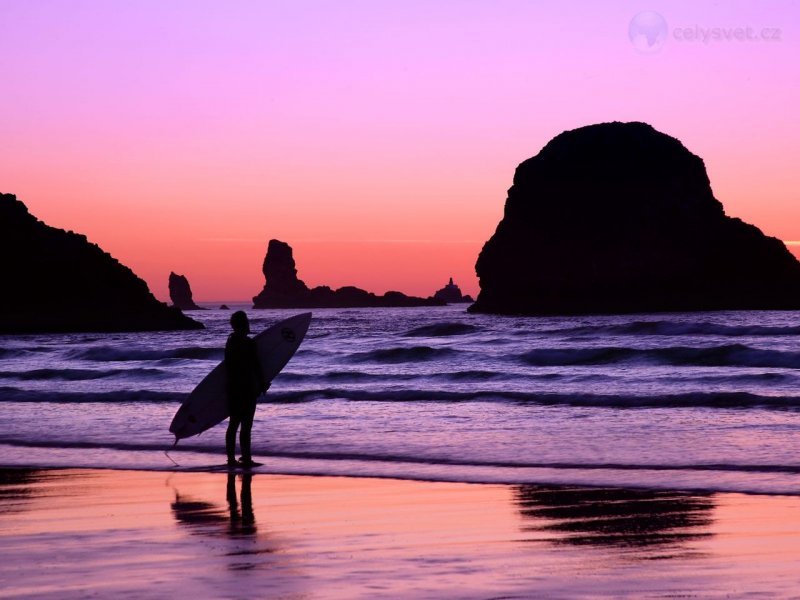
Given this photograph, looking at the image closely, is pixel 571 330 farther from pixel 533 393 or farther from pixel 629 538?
pixel 629 538

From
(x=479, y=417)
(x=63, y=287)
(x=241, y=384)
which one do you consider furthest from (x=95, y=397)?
(x=63, y=287)

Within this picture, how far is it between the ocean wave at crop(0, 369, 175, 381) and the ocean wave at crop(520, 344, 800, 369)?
10.7m

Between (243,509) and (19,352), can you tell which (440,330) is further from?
(243,509)

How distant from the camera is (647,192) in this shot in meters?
160

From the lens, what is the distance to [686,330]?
46.7 meters

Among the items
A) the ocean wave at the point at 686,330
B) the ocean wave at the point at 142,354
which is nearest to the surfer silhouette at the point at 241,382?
the ocean wave at the point at 142,354

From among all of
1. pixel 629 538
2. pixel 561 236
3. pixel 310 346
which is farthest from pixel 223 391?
pixel 561 236

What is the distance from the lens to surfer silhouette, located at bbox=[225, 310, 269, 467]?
1332 centimetres

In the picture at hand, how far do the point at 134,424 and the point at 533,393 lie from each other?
762 centimetres

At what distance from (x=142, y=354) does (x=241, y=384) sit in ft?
100

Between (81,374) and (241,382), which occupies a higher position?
(241,382)

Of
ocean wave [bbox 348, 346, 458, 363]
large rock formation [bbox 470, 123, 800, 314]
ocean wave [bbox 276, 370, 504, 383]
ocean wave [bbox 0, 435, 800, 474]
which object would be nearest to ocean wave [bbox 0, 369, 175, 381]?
ocean wave [bbox 276, 370, 504, 383]

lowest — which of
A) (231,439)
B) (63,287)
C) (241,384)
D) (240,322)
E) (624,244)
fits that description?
(231,439)

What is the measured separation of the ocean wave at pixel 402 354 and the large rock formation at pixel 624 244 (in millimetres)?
111949
